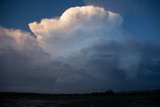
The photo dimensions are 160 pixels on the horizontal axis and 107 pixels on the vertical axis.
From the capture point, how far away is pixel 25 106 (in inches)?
2842

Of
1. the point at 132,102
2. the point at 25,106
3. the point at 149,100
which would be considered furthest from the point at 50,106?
the point at 149,100

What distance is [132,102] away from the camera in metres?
71.1

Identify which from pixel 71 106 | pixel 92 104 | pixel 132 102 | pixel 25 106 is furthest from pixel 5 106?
pixel 132 102

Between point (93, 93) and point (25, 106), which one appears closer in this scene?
point (25, 106)

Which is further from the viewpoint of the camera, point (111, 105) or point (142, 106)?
point (111, 105)

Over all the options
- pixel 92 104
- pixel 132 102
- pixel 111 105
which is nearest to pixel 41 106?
pixel 92 104

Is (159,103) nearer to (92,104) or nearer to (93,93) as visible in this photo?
(92,104)

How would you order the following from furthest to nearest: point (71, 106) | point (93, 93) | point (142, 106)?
1. point (93, 93)
2. point (71, 106)
3. point (142, 106)

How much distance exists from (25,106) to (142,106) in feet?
116

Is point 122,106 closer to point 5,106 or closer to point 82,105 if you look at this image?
point 82,105

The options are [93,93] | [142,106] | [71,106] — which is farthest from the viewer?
[93,93]

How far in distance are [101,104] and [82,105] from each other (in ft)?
19.2

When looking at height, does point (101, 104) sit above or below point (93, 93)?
below

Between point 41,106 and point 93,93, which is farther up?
point 93,93
